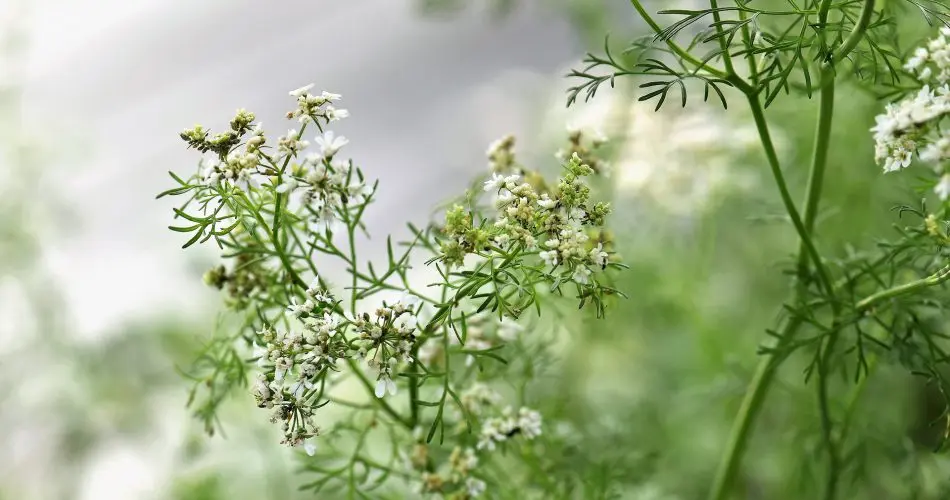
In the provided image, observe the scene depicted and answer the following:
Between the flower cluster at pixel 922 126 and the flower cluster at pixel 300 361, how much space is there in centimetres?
31

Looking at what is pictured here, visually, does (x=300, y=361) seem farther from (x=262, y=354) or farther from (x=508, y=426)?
(x=508, y=426)

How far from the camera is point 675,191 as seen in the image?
1.18 meters

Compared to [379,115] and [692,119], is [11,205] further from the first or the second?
[379,115]

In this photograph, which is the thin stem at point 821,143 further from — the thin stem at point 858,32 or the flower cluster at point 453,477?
the flower cluster at point 453,477

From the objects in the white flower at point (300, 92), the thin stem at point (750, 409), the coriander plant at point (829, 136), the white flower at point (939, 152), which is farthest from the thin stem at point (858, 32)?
the white flower at point (300, 92)

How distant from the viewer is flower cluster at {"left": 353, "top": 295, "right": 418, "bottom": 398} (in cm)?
48

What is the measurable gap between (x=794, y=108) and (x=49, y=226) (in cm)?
→ 101

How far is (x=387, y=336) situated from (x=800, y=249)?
1.14ft

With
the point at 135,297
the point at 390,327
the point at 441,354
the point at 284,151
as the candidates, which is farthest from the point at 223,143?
the point at 135,297

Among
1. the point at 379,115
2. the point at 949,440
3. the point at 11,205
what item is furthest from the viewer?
the point at 379,115

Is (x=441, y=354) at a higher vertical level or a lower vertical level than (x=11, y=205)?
lower

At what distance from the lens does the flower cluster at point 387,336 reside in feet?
1.59

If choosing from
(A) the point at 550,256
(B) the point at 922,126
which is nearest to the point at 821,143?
(B) the point at 922,126

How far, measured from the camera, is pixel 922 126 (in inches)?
18.5
